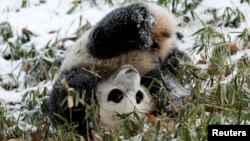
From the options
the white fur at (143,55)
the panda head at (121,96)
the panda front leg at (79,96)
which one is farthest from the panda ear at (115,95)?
the white fur at (143,55)

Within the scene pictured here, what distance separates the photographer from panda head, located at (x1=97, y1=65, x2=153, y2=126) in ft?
12.6

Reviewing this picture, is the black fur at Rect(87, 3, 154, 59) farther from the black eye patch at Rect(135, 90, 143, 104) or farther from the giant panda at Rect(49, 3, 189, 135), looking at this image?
the black eye patch at Rect(135, 90, 143, 104)

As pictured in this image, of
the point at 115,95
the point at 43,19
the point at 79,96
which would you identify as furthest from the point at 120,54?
the point at 43,19

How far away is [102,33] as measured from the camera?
4.04m

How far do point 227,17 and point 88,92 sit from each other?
6.27 ft

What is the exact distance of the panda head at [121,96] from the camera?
151 inches

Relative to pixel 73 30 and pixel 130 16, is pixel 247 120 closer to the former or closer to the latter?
pixel 130 16

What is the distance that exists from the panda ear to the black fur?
0.26 meters

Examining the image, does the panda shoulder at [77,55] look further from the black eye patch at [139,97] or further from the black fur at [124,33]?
the black eye patch at [139,97]

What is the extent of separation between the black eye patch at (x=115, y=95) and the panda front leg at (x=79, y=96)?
102mm

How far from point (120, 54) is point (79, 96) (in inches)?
16.3

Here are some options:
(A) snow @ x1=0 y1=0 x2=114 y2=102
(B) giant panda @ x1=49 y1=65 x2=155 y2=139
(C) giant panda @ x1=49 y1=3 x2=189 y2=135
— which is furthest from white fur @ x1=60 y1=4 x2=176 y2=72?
(A) snow @ x1=0 y1=0 x2=114 y2=102

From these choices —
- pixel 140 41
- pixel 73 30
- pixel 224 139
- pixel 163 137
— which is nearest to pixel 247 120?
pixel 224 139

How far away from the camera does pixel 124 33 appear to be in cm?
398
